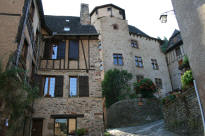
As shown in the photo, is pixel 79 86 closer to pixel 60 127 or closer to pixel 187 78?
pixel 60 127

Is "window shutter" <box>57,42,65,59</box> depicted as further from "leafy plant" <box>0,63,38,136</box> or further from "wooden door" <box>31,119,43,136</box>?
"leafy plant" <box>0,63,38,136</box>

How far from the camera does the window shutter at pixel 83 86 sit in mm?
9852

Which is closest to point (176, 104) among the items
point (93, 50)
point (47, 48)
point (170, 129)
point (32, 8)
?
point (170, 129)

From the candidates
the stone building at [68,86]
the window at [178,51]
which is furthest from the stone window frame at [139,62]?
the stone building at [68,86]

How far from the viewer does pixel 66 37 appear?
11.0 metres

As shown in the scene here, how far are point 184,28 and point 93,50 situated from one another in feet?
18.0

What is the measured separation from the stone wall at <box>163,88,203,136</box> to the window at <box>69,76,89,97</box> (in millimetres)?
4216

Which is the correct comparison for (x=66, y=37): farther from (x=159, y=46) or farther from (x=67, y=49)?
(x=159, y=46)

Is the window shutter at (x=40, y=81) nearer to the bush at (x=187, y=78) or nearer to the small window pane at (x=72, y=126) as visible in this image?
the small window pane at (x=72, y=126)

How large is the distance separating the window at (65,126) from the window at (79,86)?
1271mm

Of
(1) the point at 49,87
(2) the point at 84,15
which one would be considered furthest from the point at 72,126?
(2) the point at 84,15

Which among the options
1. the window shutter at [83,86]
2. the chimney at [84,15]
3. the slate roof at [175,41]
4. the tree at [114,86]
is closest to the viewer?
the window shutter at [83,86]

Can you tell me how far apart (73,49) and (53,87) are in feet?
7.67

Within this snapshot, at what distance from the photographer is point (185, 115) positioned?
8.09m
